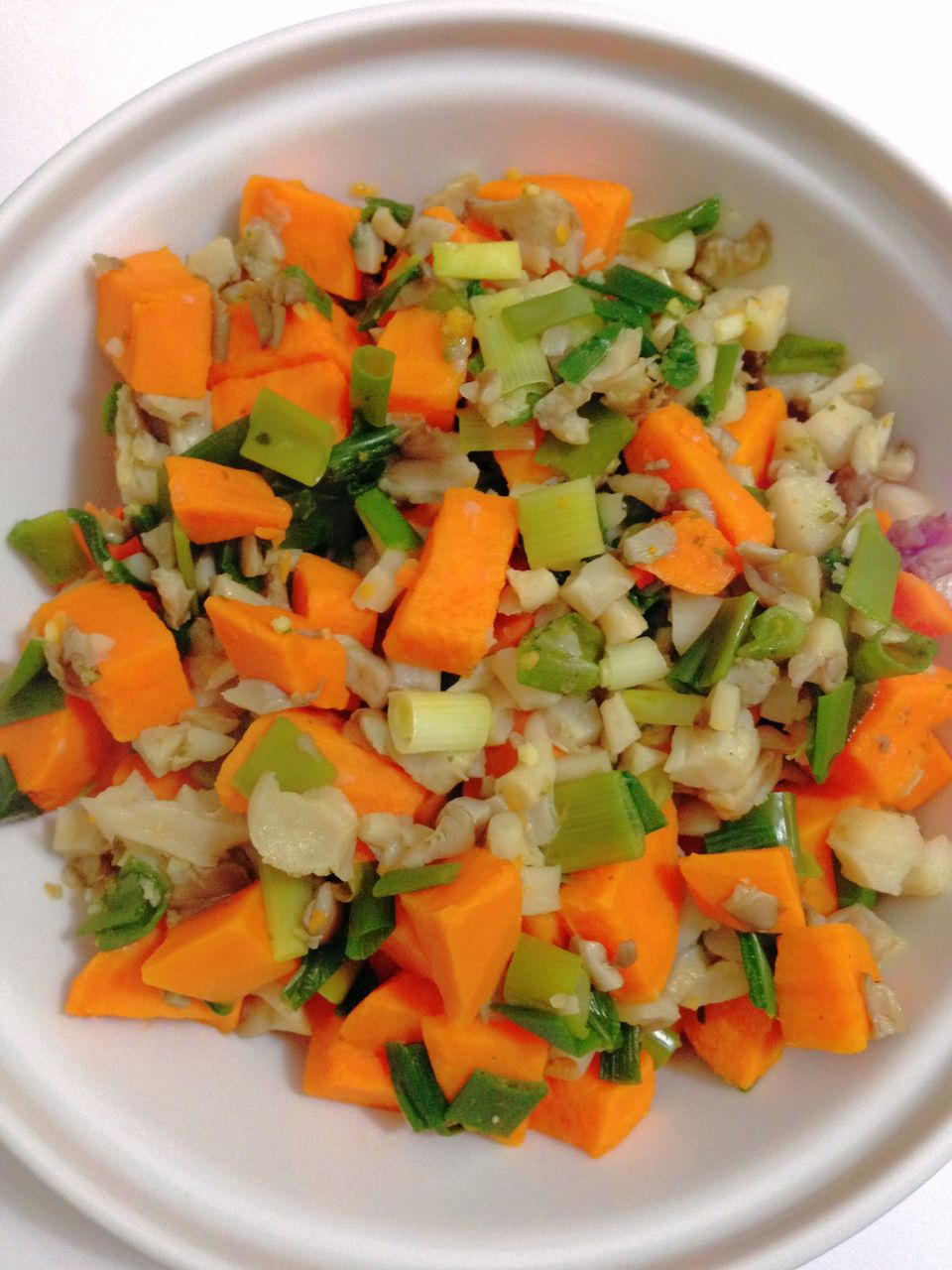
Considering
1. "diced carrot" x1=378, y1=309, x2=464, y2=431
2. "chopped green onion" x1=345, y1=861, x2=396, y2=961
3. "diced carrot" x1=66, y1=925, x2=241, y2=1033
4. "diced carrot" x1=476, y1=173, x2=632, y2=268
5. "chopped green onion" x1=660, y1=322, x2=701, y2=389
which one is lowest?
"diced carrot" x1=66, y1=925, x2=241, y2=1033

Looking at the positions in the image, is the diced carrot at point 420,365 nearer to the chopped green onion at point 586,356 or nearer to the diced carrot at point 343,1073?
the chopped green onion at point 586,356

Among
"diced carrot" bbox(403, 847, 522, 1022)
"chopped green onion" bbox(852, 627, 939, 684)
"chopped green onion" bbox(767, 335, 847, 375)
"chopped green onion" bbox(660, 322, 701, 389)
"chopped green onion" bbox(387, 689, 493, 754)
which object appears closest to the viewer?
"diced carrot" bbox(403, 847, 522, 1022)

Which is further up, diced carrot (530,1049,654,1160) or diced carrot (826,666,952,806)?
diced carrot (826,666,952,806)

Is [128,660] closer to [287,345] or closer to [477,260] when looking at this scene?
[287,345]

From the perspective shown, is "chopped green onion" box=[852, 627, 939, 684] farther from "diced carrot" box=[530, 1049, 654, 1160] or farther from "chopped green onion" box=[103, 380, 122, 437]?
"chopped green onion" box=[103, 380, 122, 437]

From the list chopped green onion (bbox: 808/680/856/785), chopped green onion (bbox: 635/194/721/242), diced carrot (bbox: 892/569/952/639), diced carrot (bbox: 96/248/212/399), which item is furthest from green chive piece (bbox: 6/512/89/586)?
diced carrot (bbox: 892/569/952/639)

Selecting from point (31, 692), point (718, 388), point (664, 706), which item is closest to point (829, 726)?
point (664, 706)

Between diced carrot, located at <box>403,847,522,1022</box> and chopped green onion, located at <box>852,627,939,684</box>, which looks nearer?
diced carrot, located at <box>403,847,522,1022</box>
